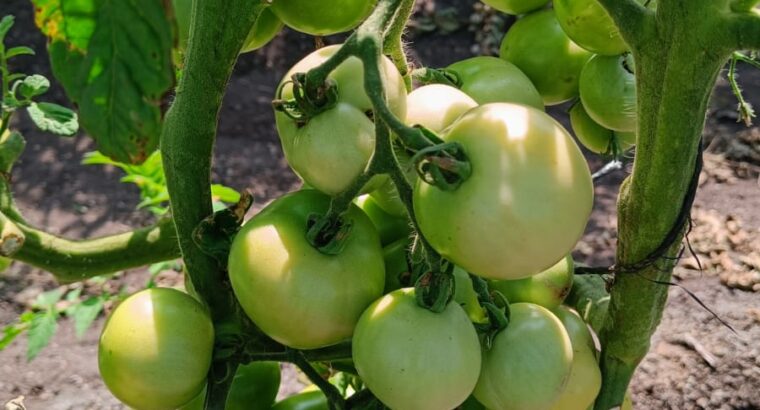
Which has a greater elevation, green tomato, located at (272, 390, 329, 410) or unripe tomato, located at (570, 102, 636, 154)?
unripe tomato, located at (570, 102, 636, 154)

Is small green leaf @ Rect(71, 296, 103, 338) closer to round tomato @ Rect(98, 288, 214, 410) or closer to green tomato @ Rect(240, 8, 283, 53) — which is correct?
round tomato @ Rect(98, 288, 214, 410)

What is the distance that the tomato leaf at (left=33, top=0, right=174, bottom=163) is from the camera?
655 mm

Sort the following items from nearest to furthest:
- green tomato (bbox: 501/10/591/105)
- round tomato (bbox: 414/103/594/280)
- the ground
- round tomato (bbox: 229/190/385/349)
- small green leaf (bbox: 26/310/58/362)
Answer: round tomato (bbox: 414/103/594/280)
round tomato (bbox: 229/190/385/349)
green tomato (bbox: 501/10/591/105)
small green leaf (bbox: 26/310/58/362)
the ground

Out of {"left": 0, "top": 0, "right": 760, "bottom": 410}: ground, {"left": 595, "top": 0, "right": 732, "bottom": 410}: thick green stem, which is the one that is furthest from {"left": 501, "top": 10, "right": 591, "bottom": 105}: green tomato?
{"left": 0, "top": 0, "right": 760, "bottom": 410}: ground

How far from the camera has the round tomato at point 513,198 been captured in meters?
0.56

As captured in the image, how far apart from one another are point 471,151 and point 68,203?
3.19m

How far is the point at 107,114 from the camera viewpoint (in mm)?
675

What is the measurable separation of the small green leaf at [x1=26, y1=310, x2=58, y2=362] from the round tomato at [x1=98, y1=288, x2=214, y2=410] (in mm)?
1058

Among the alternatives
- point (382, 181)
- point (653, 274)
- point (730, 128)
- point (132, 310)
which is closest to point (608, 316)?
point (653, 274)

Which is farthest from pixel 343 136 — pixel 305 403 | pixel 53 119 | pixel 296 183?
pixel 296 183

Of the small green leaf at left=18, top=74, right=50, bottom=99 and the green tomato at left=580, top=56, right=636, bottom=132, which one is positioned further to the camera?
the small green leaf at left=18, top=74, right=50, bottom=99

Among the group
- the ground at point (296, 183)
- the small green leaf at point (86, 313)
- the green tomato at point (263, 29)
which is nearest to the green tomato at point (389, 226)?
the green tomato at point (263, 29)

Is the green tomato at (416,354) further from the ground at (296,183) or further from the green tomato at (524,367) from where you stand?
the ground at (296,183)

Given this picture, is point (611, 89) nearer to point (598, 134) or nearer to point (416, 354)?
point (598, 134)
